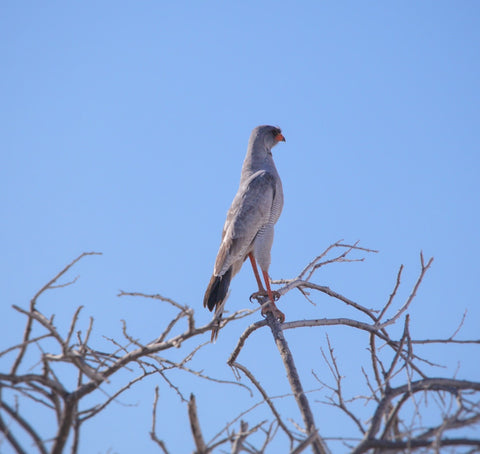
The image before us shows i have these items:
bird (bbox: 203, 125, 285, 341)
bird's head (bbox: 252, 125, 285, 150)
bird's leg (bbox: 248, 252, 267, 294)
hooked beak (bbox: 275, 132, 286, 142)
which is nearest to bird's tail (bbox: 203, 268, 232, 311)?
bird (bbox: 203, 125, 285, 341)

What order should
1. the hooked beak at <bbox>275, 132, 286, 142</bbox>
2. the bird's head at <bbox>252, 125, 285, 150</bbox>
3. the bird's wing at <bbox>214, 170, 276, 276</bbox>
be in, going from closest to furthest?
the bird's wing at <bbox>214, 170, 276, 276</bbox> → the bird's head at <bbox>252, 125, 285, 150</bbox> → the hooked beak at <bbox>275, 132, 286, 142</bbox>

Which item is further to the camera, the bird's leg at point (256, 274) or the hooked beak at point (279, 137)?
the hooked beak at point (279, 137)

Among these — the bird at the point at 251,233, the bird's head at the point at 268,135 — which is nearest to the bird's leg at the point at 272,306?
the bird at the point at 251,233

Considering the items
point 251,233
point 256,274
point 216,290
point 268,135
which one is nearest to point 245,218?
point 251,233

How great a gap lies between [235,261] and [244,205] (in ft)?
2.05

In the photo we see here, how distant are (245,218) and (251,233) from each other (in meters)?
0.17

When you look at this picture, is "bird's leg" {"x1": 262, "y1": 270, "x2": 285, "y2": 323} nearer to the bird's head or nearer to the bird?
the bird

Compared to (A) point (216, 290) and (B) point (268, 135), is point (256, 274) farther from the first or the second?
(B) point (268, 135)

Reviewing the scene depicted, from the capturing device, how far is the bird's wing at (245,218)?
18.6ft

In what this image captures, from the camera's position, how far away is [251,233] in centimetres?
583

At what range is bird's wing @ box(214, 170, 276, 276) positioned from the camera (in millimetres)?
5684

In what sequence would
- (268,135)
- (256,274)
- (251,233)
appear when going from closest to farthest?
(251,233), (256,274), (268,135)

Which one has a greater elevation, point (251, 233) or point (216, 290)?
point (251, 233)

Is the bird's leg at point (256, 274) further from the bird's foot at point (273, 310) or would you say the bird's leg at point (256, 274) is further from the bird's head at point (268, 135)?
the bird's head at point (268, 135)
